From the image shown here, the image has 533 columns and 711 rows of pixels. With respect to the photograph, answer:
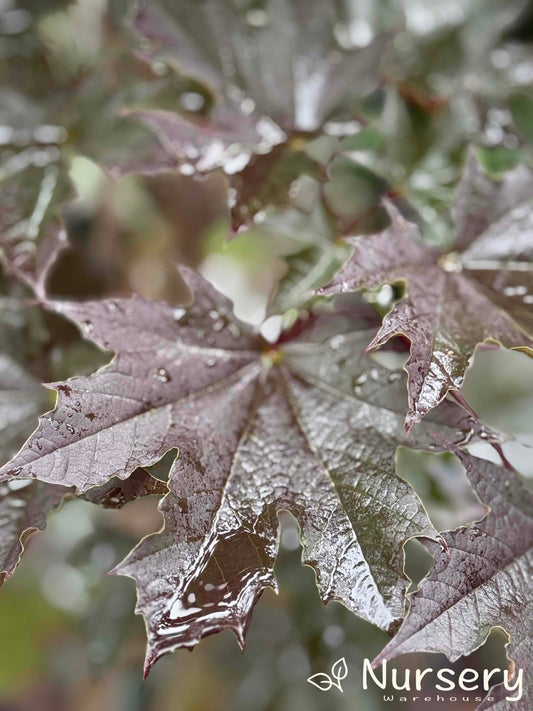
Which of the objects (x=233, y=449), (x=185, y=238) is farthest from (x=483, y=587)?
(x=185, y=238)

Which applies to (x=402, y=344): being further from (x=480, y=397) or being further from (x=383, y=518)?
(x=480, y=397)

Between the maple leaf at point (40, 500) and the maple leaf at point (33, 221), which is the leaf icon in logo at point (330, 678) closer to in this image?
the maple leaf at point (40, 500)

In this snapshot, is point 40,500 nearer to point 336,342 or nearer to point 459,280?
point 336,342

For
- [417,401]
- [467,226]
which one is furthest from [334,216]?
[417,401]

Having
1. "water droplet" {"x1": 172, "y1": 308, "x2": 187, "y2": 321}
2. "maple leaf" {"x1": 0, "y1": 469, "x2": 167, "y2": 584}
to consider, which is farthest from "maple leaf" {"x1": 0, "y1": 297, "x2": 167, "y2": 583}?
"water droplet" {"x1": 172, "y1": 308, "x2": 187, "y2": 321}

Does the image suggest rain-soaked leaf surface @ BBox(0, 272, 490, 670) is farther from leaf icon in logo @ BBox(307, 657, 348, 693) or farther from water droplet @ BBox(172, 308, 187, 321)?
leaf icon in logo @ BBox(307, 657, 348, 693)

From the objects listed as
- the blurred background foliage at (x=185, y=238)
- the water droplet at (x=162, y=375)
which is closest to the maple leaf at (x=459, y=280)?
the blurred background foliage at (x=185, y=238)
